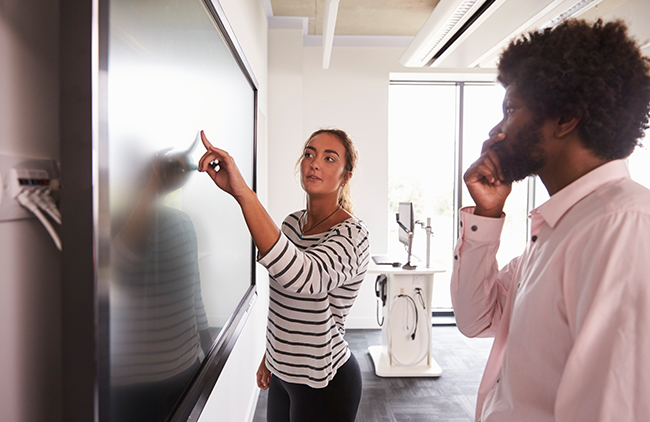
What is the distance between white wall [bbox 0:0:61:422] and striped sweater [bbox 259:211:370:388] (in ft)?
2.08

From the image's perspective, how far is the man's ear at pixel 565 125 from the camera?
80cm

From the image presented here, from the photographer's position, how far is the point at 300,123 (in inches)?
147

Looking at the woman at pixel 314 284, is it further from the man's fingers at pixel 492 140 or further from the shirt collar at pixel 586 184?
the shirt collar at pixel 586 184

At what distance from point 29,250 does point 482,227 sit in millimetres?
1071

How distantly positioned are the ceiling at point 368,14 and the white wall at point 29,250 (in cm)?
312

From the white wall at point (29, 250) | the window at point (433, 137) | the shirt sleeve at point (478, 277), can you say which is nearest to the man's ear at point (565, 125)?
the shirt sleeve at point (478, 277)

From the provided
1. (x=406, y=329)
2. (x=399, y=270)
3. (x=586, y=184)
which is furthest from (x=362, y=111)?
(x=586, y=184)

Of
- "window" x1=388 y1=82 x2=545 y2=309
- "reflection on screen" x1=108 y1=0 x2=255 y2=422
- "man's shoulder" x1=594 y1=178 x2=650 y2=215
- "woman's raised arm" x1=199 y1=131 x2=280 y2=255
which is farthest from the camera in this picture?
"window" x1=388 y1=82 x2=545 y2=309

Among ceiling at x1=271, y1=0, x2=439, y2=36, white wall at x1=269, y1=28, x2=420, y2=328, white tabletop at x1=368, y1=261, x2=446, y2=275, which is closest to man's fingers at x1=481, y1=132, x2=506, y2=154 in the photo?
white tabletop at x1=368, y1=261, x2=446, y2=275

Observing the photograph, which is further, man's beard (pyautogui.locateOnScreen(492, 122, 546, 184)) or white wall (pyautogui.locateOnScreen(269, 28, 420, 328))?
white wall (pyautogui.locateOnScreen(269, 28, 420, 328))

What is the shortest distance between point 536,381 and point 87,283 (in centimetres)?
84

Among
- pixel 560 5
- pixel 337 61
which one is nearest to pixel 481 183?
pixel 560 5

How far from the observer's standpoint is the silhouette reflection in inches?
22.2

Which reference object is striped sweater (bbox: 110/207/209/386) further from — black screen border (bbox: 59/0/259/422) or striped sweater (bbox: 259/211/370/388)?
striped sweater (bbox: 259/211/370/388)
